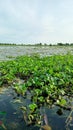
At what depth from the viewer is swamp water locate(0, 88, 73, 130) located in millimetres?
5141

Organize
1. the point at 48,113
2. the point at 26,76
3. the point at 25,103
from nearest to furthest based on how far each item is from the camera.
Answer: the point at 48,113 → the point at 25,103 → the point at 26,76

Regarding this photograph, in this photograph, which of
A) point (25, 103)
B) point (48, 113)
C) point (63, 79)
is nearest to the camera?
point (48, 113)

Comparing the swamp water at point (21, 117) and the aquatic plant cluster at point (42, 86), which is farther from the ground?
the aquatic plant cluster at point (42, 86)

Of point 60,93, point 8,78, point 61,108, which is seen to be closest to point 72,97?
point 60,93

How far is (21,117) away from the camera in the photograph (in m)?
5.58

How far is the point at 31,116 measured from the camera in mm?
5234

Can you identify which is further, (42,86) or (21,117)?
(42,86)

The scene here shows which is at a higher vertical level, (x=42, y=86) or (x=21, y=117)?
(x=42, y=86)

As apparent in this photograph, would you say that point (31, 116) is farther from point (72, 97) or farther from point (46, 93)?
point (72, 97)

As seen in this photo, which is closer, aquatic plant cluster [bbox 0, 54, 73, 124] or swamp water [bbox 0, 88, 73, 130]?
swamp water [bbox 0, 88, 73, 130]

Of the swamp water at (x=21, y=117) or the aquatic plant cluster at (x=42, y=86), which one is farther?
the aquatic plant cluster at (x=42, y=86)

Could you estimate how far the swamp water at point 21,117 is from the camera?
5141mm

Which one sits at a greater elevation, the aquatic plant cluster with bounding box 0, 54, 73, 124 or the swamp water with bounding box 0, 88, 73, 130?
the aquatic plant cluster with bounding box 0, 54, 73, 124

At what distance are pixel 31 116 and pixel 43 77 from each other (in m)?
2.67
